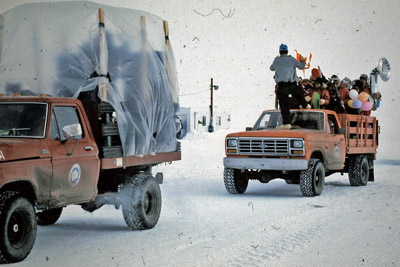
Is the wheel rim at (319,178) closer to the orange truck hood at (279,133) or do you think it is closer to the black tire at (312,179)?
the black tire at (312,179)

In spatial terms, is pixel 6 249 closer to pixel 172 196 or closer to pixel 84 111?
pixel 84 111

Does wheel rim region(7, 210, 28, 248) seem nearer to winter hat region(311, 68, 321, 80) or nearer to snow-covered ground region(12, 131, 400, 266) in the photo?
snow-covered ground region(12, 131, 400, 266)

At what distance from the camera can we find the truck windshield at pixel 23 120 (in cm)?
703

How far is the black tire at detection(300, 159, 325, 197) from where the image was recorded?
492 inches

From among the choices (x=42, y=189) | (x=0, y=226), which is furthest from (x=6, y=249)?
(x=42, y=189)

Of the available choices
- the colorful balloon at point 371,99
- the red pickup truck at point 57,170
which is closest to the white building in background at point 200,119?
the colorful balloon at point 371,99

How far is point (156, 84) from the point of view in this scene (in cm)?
935

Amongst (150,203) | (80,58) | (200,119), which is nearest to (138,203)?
(150,203)

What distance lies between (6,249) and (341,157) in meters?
9.81

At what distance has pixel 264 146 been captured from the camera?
1275cm

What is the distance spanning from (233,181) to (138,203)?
4934mm

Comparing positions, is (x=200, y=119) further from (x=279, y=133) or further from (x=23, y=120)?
(x=23, y=120)

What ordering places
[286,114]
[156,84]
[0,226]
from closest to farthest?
[0,226]
[156,84]
[286,114]

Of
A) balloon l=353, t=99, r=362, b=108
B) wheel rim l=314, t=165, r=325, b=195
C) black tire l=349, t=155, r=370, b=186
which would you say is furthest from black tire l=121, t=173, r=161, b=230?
balloon l=353, t=99, r=362, b=108
